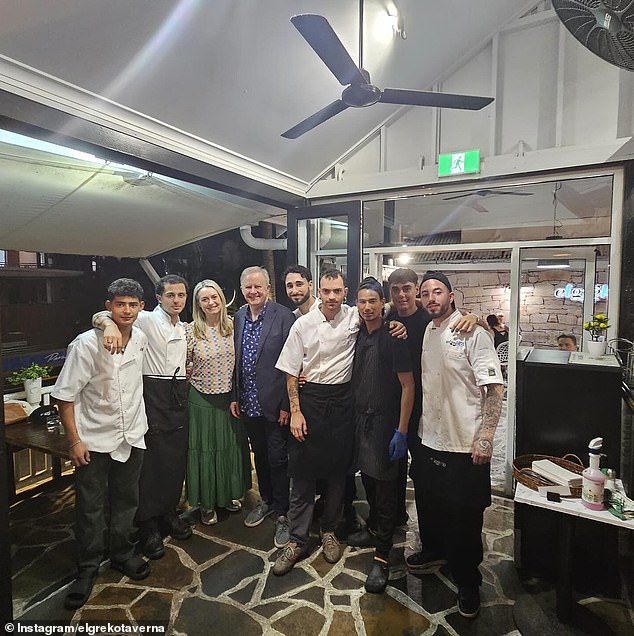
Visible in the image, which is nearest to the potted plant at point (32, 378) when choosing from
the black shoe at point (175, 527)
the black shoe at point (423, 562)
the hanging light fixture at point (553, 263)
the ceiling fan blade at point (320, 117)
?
the black shoe at point (175, 527)

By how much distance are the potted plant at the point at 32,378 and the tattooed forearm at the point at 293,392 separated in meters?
1.70

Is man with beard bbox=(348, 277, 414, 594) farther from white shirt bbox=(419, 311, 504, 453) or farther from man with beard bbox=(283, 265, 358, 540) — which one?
man with beard bbox=(283, 265, 358, 540)

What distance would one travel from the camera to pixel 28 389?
2850mm

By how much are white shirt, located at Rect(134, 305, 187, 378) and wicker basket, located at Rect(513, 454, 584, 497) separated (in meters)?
1.96

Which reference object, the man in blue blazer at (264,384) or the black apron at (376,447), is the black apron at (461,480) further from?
the man in blue blazer at (264,384)

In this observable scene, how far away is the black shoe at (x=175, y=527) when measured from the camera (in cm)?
273

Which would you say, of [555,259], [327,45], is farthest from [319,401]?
[555,259]

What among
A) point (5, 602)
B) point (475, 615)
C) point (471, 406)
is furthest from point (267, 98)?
point (475, 615)

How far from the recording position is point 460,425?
203cm

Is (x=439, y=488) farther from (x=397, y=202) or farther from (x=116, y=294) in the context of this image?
(x=397, y=202)

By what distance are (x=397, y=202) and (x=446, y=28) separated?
1.39 m

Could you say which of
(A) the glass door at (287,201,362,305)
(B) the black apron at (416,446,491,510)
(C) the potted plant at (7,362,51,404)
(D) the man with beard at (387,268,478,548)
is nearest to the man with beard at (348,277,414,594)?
(D) the man with beard at (387,268,478,548)

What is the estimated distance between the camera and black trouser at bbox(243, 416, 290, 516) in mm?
2756

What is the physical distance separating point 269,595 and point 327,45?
2.74 meters
